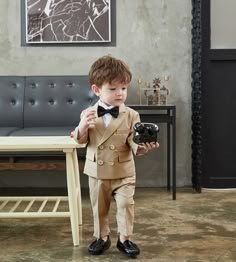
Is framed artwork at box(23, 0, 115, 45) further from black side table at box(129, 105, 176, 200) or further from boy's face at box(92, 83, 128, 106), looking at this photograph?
boy's face at box(92, 83, 128, 106)

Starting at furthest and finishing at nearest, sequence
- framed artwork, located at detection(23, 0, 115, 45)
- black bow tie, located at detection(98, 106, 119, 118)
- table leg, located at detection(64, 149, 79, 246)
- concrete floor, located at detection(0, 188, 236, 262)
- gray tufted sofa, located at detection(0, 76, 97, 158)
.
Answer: framed artwork, located at detection(23, 0, 115, 45), gray tufted sofa, located at detection(0, 76, 97, 158), table leg, located at detection(64, 149, 79, 246), concrete floor, located at detection(0, 188, 236, 262), black bow tie, located at detection(98, 106, 119, 118)

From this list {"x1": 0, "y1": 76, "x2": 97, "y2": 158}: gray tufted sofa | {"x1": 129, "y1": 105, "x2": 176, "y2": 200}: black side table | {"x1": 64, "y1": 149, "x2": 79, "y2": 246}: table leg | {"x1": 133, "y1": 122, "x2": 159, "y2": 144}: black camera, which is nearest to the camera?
{"x1": 133, "y1": 122, "x2": 159, "y2": 144}: black camera

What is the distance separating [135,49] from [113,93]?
223cm

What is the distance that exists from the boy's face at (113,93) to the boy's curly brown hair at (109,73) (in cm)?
2

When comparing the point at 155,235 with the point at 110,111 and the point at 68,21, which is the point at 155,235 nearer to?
the point at 110,111

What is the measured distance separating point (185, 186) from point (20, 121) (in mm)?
1645

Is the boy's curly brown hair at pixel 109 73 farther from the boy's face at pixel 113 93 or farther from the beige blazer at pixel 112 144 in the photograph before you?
the beige blazer at pixel 112 144

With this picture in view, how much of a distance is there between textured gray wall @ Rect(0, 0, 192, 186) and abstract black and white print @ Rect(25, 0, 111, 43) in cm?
9

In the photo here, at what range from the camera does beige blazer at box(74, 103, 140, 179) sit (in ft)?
7.52

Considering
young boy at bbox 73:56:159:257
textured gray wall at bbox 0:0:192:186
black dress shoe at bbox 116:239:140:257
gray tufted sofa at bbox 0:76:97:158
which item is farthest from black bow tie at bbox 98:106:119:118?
textured gray wall at bbox 0:0:192:186

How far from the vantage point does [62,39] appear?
4.33 metres

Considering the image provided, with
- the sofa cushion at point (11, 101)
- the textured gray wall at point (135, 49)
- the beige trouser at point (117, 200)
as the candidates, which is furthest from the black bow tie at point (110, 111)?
the textured gray wall at point (135, 49)

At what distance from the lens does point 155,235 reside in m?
2.76

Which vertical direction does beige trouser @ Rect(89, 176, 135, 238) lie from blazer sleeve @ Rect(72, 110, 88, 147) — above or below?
below
